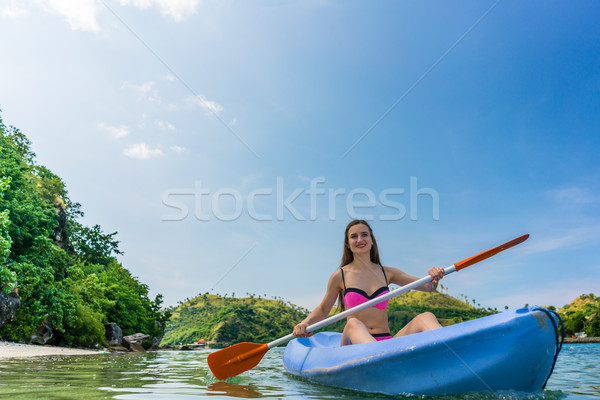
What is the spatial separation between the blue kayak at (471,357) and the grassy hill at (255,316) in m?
51.5

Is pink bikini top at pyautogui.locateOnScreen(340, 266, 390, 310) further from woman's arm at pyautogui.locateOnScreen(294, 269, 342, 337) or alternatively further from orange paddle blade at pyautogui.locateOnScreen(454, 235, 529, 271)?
orange paddle blade at pyautogui.locateOnScreen(454, 235, 529, 271)

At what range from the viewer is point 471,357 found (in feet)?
9.65

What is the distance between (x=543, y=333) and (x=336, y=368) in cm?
180

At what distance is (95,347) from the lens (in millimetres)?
19844

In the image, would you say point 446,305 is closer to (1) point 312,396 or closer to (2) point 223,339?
(2) point 223,339

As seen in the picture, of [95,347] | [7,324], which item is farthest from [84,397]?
[95,347]

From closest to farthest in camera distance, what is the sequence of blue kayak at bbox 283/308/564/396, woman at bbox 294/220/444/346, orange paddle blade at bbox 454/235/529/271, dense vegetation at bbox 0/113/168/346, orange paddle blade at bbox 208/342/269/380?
blue kayak at bbox 283/308/564/396, orange paddle blade at bbox 454/235/529/271, woman at bbox 294/220/444/346, orange paddle blade at bbox 208/342/269/380, dense vegetation at bbox 0/113/168/346

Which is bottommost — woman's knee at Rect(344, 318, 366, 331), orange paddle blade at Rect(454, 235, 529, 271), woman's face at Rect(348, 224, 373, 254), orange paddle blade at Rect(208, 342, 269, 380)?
orange paddle blade at Rect(208, 342, 269, 380)

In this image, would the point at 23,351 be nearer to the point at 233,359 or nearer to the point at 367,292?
the point at 233,359

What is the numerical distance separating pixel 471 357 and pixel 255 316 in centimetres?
7583

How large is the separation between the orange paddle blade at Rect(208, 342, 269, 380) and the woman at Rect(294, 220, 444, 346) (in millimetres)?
757

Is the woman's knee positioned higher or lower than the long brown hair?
lower

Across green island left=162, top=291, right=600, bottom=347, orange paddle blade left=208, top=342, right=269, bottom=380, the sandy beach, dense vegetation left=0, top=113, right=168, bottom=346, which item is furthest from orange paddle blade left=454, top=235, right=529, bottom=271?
green island left=162, top=291, right=600, bottom=347

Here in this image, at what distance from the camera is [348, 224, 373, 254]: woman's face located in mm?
4730
